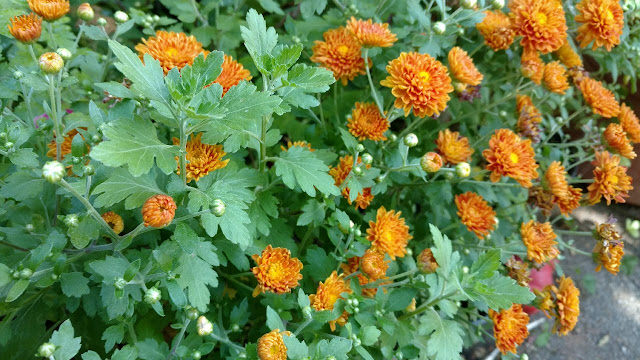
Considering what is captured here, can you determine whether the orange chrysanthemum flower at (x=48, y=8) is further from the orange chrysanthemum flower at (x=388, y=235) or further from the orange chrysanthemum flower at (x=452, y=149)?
the orange chrysanthemum flower at (x=452, y=149)

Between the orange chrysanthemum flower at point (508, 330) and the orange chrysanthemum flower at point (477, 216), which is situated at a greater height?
the orange chrysanthemum flower at point (477, 216)

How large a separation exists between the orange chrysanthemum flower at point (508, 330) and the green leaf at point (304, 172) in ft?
2.36

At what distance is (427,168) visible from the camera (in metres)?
1.27

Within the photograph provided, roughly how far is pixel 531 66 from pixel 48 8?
139cm

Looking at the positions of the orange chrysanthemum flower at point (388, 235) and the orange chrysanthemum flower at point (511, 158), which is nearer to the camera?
the orange chrysanthemum flower at point (388, 235)

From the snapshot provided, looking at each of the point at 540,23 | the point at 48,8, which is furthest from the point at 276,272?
the point at 540,23

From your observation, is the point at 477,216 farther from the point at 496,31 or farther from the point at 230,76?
the point at 230,76

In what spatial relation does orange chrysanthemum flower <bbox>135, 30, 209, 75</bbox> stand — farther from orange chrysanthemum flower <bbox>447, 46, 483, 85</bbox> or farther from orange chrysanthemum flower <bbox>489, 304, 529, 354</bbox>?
orange chrysanthemum flower <bbox>489, 304, 529, 354</bbox>

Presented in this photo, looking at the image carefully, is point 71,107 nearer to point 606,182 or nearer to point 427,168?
point 427,168

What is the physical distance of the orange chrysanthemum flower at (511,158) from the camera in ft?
4.81

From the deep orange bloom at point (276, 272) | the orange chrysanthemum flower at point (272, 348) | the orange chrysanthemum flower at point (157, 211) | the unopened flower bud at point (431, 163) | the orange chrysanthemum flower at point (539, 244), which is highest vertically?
the orange chrysanthemum flower at point (157, 211)

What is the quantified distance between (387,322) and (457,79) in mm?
731

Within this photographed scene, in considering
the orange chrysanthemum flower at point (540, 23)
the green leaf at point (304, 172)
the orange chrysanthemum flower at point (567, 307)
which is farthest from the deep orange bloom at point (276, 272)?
the orange chrysanthemum flower at point (540, 23)

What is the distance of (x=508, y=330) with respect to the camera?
4.87 ft
